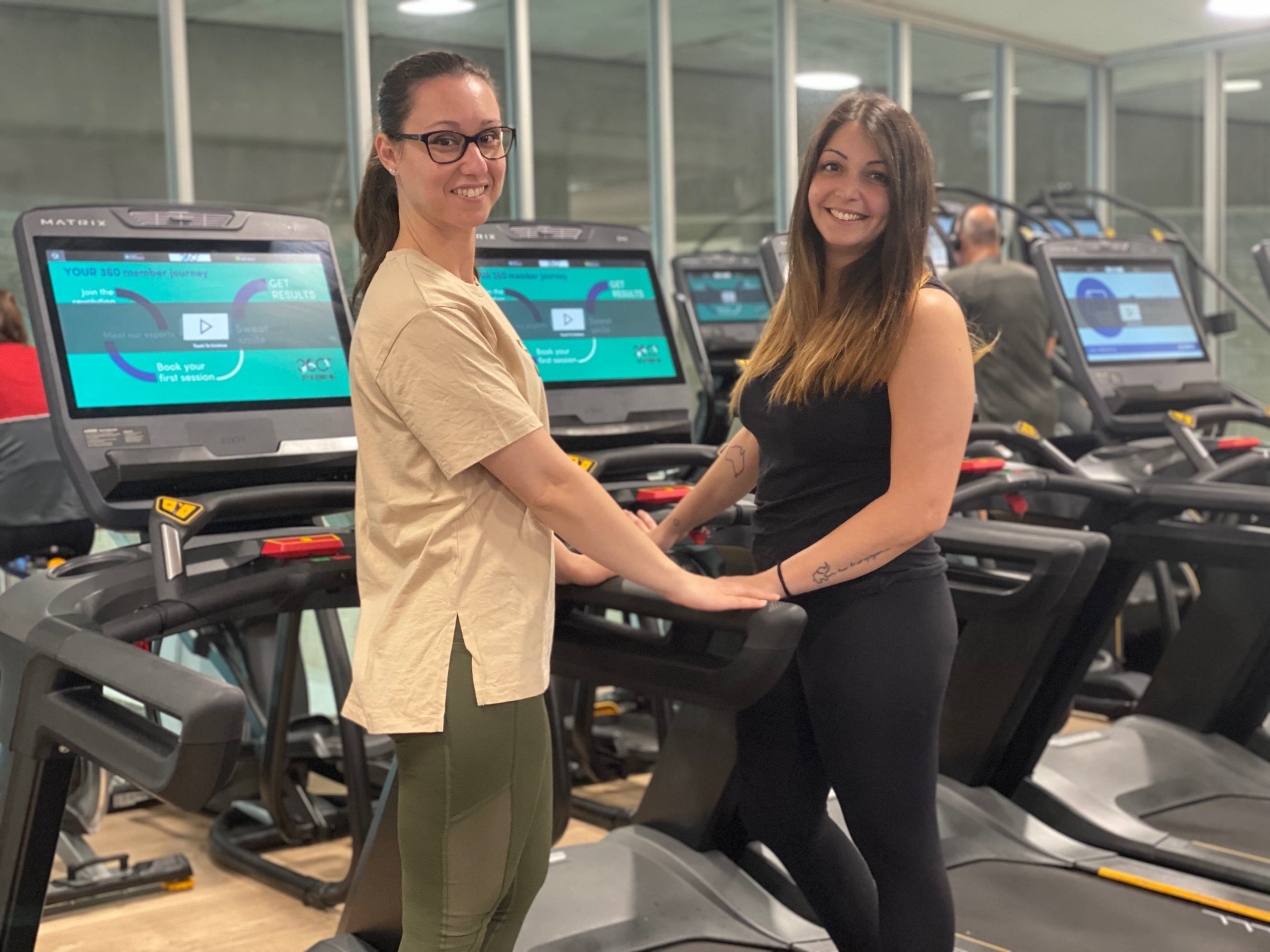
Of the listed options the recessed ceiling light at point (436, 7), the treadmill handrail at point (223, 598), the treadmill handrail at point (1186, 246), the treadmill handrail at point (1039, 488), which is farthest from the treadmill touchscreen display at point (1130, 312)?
the recessed ceiling light at point (436, 7)

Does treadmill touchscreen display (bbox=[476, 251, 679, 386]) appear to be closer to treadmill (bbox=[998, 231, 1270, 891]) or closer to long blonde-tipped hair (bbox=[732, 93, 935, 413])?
long blonde-tipped hair (bbox=[732, 93, 935, 413])

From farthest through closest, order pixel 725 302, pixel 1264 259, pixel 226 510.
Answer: pixel 725 302, pixel 1264 259, pixel 226 510

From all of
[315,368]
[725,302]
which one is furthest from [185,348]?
[725,302]

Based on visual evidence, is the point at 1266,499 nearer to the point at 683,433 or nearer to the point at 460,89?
the point at 683,433

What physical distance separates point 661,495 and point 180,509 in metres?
0.86

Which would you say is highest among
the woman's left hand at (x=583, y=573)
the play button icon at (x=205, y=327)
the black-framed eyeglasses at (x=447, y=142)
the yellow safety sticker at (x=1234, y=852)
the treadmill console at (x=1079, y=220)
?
the treadmill console at (x=1079, y=220)

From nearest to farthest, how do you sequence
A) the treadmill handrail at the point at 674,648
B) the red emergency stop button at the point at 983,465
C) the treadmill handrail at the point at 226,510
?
the treadmill handrail at the point at 674,648
the treadmill handrail at the point at 226,510
the red emergency stop button at the point at 983,465

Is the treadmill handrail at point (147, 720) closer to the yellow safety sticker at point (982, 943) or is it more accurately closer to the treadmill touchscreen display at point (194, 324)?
the treadmill touchscreen display at point (194, 324)

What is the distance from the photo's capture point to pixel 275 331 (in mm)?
2393

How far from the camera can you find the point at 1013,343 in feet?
16.6

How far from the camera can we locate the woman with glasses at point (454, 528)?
5.08 feet

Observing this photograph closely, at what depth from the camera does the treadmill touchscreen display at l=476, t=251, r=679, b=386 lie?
111 inches

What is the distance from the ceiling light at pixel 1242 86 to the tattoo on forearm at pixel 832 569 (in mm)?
8653

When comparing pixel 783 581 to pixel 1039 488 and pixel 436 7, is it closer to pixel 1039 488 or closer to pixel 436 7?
pixel 1039 488
